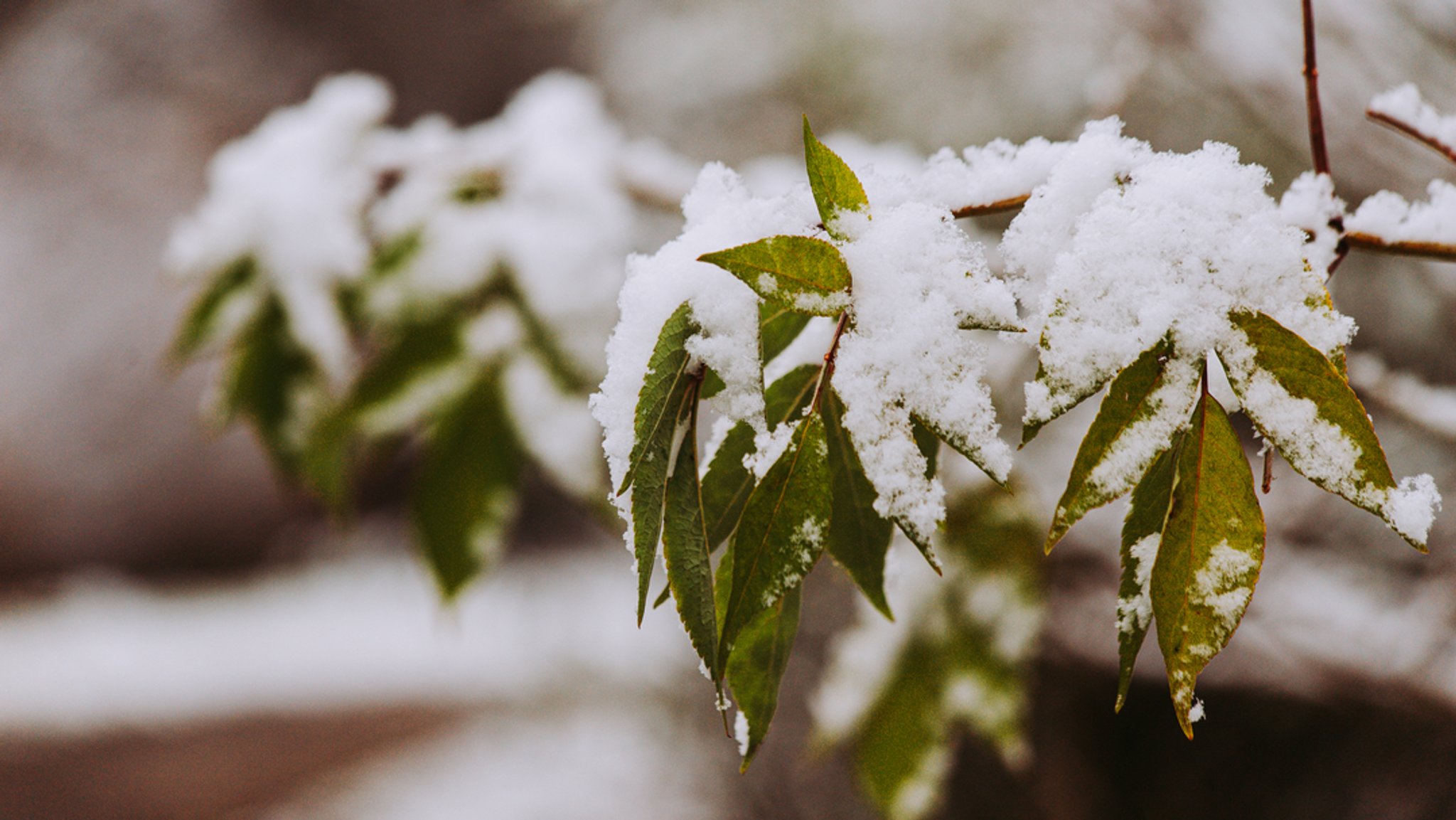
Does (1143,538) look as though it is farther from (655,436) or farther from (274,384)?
(274,384)

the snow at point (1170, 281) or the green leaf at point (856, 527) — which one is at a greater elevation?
the snow at point (1170, 281)

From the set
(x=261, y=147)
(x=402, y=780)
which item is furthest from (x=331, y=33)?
(x=261, y=147)

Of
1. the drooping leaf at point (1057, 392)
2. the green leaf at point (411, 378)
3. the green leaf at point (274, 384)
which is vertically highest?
the green leaf at point (274, 384)

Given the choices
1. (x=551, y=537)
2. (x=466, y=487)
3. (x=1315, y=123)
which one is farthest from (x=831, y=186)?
(x=551, y=537)

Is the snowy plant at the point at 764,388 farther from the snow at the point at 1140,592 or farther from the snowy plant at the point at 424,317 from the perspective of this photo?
the snowy plant at the point at 424,317

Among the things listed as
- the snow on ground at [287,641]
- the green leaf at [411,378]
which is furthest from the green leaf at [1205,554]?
the snow on ground at [287,641]

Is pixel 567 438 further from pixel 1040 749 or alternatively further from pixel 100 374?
pixel 100 374

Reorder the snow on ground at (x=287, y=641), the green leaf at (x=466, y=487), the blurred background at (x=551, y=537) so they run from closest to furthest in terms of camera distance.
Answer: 1. the green leaf at (x=466, y=487)
2. the blurred background at (x=551, y=537)
3. the snow on ground at (x=287, y=641)
